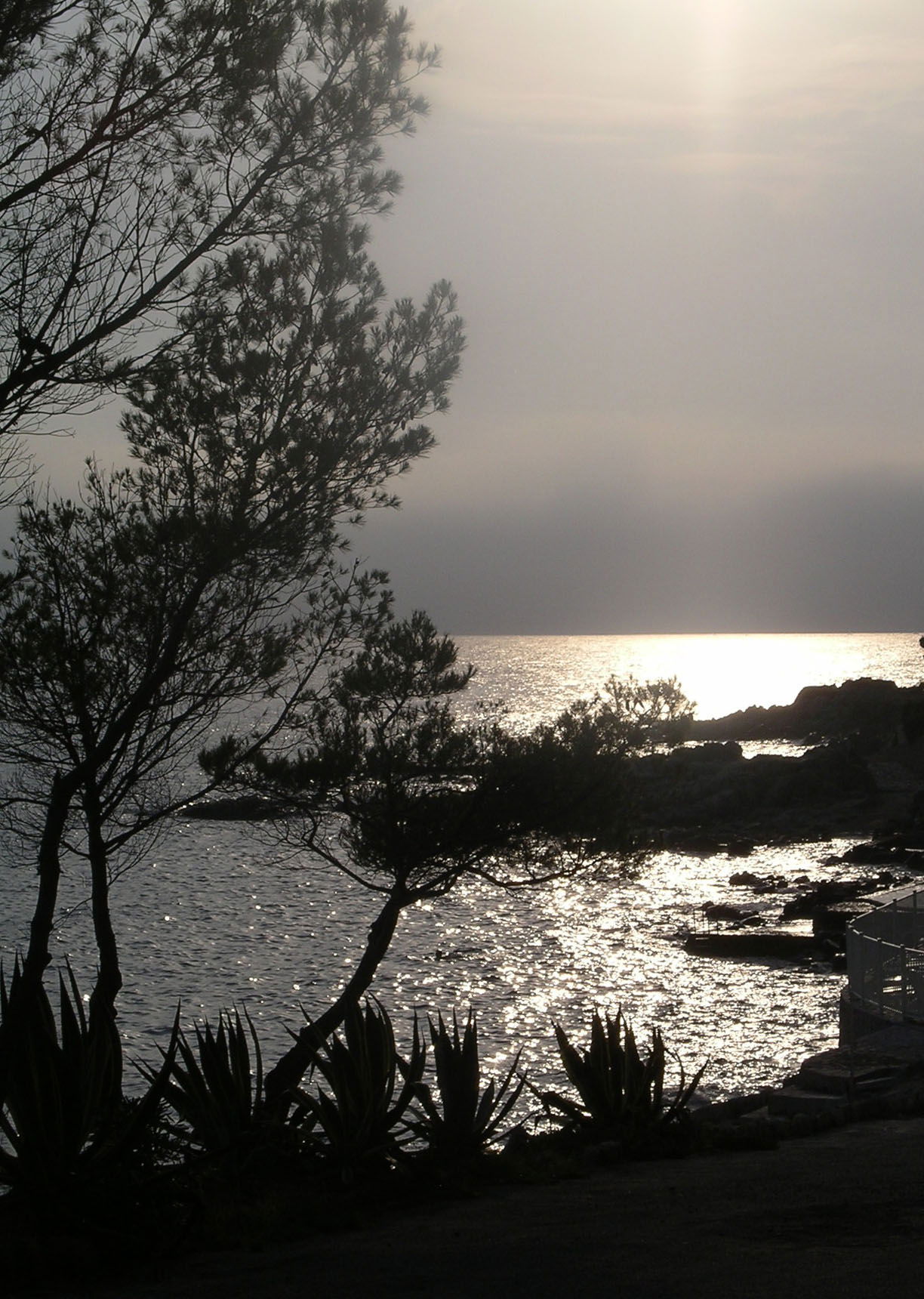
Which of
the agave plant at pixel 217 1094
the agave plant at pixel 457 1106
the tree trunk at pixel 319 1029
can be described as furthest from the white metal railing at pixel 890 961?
the agave plant at pixel 217 1094

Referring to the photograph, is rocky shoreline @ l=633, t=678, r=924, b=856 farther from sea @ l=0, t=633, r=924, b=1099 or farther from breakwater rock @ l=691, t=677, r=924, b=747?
sea @ l=0, t=633, r=924, b=1099

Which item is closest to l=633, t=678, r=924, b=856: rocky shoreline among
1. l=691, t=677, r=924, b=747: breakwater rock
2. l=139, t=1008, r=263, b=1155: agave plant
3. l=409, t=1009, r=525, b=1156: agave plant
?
l=691, t=677, r=924, b=747: breakwater rock

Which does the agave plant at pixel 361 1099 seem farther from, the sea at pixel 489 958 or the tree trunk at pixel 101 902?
the sea at pixel 489 958

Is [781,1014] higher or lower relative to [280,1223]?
lower

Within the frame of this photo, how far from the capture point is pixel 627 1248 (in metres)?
6.46

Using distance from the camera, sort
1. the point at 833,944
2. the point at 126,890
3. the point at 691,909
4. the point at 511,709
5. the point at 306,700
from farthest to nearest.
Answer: the point at 126,890, the point at 691,909, the point at 833,944, the point at 511,709, the point at 306,700

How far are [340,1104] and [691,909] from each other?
3780 cm

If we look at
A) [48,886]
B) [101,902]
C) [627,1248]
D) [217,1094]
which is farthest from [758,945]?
[627,1248]

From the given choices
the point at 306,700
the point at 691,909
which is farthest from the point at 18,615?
the point at 691,909

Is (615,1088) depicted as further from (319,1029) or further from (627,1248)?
(627,1248)

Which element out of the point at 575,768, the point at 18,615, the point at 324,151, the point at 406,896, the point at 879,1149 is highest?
the point at 324,151

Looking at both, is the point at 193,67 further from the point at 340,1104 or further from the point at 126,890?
the point at 126,890

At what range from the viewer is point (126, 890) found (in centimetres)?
5109

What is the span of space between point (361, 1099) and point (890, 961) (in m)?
8.99
